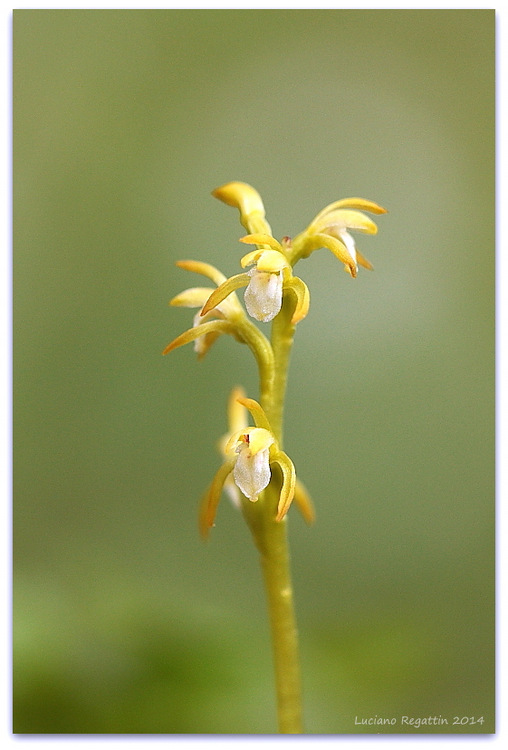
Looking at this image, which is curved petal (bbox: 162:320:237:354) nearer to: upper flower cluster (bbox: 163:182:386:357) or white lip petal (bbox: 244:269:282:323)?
upper flower cluster (bbox: 163:182:386:357)

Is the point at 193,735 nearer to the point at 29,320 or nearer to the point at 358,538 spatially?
the point at 358,538

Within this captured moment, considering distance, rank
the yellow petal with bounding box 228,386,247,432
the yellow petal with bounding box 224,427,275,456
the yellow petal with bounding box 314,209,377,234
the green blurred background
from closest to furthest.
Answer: the yellow petal with bounding box 224,427,275,456 → the yellow petal with bounding box 314,209,377,234 → the yellow petal with bounding box 228,386,247,432 → the green blurred background

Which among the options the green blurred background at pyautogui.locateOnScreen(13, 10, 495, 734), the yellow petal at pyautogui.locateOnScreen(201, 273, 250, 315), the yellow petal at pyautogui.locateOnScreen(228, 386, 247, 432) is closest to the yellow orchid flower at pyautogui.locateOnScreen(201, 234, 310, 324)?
the yellow petal at pyautogui.locateOnScreen(201, 273, 250, 315)

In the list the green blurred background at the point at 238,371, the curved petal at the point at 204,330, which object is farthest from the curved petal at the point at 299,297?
the green blurred background at the point at 238,371

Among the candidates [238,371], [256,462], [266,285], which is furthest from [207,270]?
[238,371]

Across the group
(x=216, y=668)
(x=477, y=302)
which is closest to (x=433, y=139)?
(x=477, y=302)

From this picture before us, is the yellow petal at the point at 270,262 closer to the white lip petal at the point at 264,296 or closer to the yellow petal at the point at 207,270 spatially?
the white lip petal at the point at 264,296

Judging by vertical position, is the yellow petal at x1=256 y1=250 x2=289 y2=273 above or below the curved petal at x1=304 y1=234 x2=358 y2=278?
below
